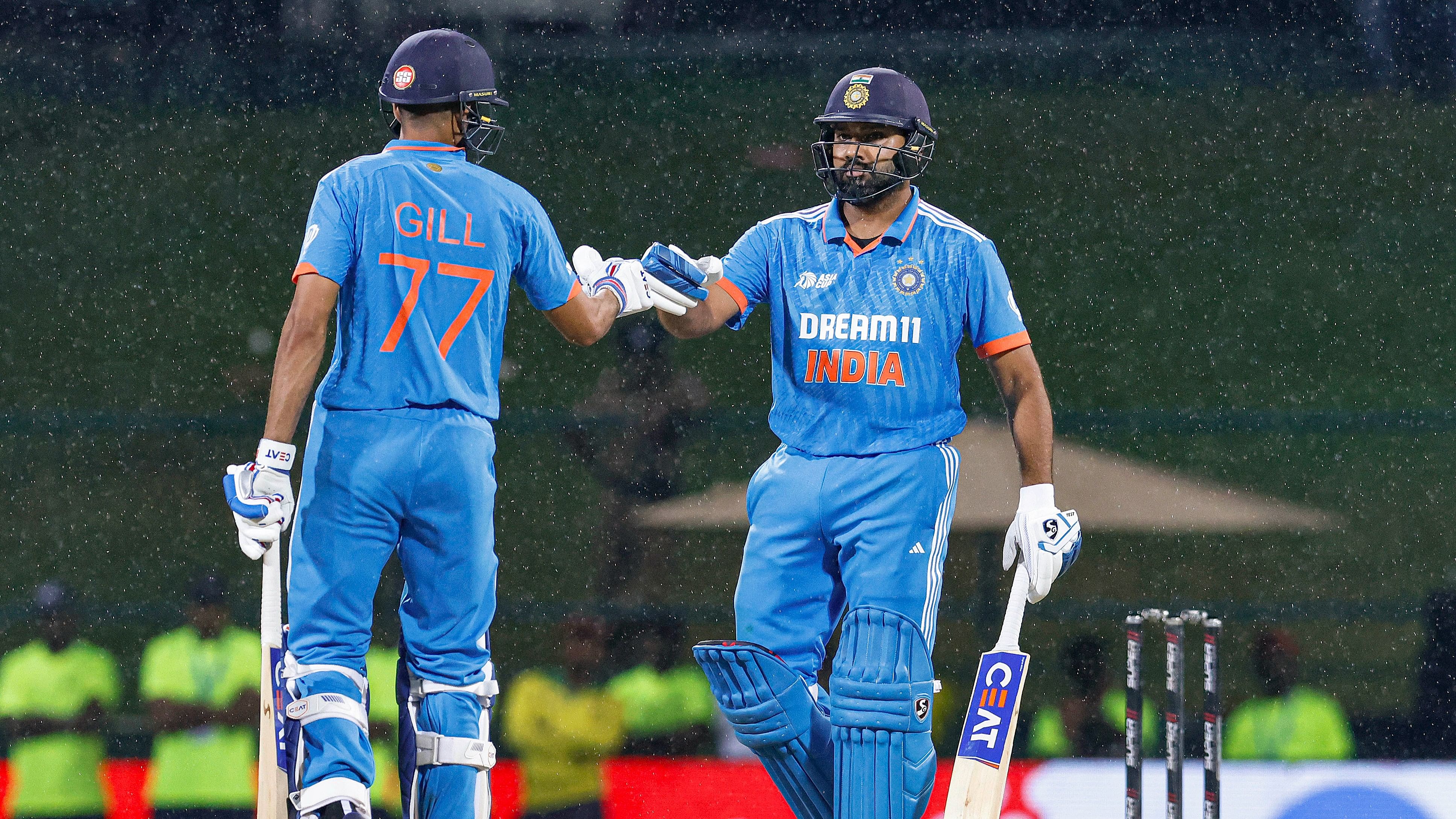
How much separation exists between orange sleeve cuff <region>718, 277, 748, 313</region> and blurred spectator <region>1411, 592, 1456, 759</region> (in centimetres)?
326

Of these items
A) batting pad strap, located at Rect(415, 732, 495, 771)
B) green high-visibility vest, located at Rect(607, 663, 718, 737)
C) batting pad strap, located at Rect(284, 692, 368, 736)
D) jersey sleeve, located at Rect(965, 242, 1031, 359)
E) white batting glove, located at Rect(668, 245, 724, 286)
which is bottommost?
green high-visibility vest, located at Rect(607, 663, 718, 737)

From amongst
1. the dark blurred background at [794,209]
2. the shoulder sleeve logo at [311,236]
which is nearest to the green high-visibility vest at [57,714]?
the dark blurred background at [794,209]

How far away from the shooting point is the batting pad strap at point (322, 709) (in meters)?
3.09

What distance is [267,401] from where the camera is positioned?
556cm

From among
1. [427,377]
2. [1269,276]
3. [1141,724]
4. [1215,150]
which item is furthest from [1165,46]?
[427,377]

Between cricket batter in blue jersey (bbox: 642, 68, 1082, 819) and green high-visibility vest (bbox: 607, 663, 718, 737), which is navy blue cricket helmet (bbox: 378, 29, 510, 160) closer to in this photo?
cricket batter in blue jersey (bbox: 642, 68, 1082, 819)

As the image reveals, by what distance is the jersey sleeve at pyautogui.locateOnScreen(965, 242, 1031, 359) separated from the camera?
3.50 meters

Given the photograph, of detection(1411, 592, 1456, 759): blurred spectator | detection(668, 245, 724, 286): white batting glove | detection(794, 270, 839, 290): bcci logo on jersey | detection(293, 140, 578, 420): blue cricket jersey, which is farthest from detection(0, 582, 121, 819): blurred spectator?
detection(1411, 592, 1456, 759): blurred spectator

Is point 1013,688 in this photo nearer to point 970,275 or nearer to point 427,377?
point 970,275

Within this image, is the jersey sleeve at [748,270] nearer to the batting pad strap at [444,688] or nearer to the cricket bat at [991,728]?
the cricket bat at [991,728]

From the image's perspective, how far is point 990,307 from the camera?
3.51m

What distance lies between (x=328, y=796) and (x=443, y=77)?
152cm

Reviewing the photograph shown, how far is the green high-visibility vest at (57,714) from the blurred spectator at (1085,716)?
326 cm

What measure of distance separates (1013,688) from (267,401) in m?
3.22
